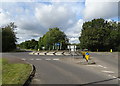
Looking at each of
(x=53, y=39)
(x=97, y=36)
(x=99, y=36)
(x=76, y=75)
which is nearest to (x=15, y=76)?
(x=76, y=75)

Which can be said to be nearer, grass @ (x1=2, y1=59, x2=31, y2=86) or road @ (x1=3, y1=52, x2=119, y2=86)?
grass @ (x1=2, y1=59, x2=31, y2=86)

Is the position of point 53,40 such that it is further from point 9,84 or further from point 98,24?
point 9,84

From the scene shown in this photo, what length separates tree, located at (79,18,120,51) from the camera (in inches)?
2800

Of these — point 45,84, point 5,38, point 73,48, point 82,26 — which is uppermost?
point 82,26

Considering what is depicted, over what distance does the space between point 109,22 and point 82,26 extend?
Answer: 1213cm

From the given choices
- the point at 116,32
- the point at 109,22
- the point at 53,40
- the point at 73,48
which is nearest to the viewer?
the point at 73,48

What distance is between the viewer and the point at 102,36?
72562 mm

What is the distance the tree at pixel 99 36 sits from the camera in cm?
7112

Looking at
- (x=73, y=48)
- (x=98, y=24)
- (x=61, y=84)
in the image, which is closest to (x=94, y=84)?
(x=61, y=84)

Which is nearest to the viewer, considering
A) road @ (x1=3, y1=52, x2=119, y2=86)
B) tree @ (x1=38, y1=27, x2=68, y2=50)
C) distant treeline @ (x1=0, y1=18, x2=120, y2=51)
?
road @ (x1=3, y1=52, x2=119, y2=86)

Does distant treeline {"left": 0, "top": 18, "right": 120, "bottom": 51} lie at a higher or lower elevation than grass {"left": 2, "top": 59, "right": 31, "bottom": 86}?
higher

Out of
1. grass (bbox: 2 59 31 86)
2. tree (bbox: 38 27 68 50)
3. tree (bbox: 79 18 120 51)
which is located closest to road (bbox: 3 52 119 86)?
grass (bbox: 2 59 31 86)

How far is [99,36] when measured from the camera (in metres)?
71.3

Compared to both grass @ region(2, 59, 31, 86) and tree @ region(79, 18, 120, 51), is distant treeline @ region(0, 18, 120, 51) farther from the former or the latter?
grass @ region(2, 59, 31, 86)
